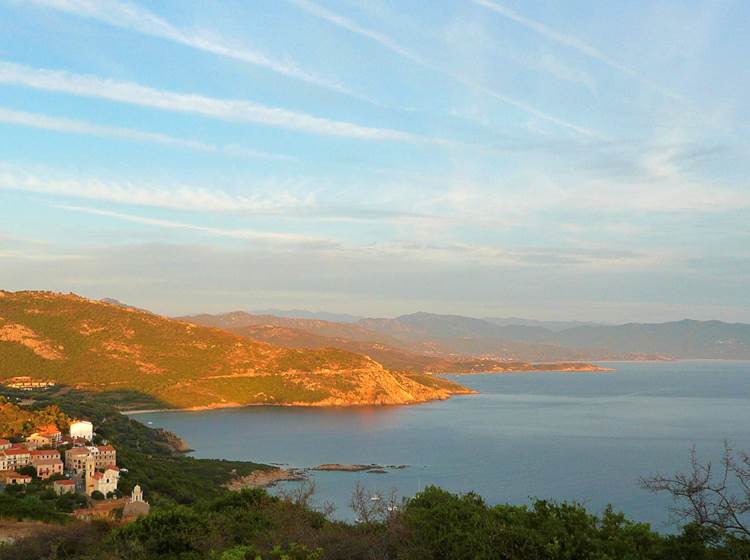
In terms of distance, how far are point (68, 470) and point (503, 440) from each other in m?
56.9

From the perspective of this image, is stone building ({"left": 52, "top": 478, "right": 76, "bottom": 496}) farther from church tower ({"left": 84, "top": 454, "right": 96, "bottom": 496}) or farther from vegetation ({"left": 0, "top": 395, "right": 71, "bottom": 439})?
vegetation ({"left": 0, "top": 395, "right": 71, "bottom": 439})

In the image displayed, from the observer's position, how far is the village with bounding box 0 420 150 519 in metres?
30.4

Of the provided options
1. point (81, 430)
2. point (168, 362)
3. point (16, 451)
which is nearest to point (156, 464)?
point (81, 430)

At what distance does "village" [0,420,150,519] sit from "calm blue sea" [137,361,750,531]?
1437 cm

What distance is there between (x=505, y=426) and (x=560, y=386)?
83.2m

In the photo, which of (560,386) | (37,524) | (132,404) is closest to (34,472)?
(37,524)

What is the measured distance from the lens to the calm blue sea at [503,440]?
54.9 meters

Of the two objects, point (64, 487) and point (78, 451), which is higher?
point (78, 451)

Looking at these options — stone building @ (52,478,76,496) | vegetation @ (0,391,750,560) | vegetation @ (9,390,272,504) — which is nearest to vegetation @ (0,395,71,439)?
vegetation @ (9,390,272,504)

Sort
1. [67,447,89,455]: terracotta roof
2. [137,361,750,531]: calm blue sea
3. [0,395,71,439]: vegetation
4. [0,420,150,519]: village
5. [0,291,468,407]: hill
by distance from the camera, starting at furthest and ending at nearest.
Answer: [0,291,468,407]: hill, [137,361,750,531]: calm blue sea, [0,395,71,439]: vegetation, [67,447,89,455]: terracotta roof, [0,420,150,519]: village

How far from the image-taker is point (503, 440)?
80938mm

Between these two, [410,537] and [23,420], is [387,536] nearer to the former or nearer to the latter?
[410,537]

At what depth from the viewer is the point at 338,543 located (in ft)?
43.3

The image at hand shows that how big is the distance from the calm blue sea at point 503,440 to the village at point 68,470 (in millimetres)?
14368
